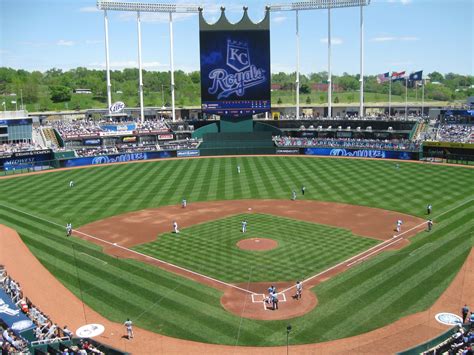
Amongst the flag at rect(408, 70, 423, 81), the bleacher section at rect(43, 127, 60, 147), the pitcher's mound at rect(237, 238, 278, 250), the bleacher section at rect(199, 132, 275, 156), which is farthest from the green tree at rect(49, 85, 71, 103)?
the pitcher's mound at rect(237, 238, 278, 250)

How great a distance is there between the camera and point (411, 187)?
50.5 m

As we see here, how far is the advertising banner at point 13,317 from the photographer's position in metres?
19.2

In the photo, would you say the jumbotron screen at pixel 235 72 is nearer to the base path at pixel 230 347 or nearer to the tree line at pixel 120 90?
the base path at pixel 230 347

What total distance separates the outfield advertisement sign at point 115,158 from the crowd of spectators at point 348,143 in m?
19.3

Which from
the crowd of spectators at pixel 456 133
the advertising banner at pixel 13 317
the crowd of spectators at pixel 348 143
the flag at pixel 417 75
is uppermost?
the flag at pixel 417 75

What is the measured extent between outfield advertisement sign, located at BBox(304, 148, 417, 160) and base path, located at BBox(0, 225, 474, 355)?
43.5 m

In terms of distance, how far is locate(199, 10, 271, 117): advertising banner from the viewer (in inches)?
2901

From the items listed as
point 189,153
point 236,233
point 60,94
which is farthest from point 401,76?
point 60,94

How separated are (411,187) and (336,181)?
26.9 feet

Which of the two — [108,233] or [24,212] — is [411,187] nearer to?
[108,233]

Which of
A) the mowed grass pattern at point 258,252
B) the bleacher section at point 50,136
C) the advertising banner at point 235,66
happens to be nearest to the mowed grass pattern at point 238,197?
the mowed grass pattern at point 258,252

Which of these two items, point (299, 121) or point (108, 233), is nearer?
point (108, 233)

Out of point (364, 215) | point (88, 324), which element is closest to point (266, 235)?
point (364, 215)

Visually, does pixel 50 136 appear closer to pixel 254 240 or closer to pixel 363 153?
pixel 363 153
